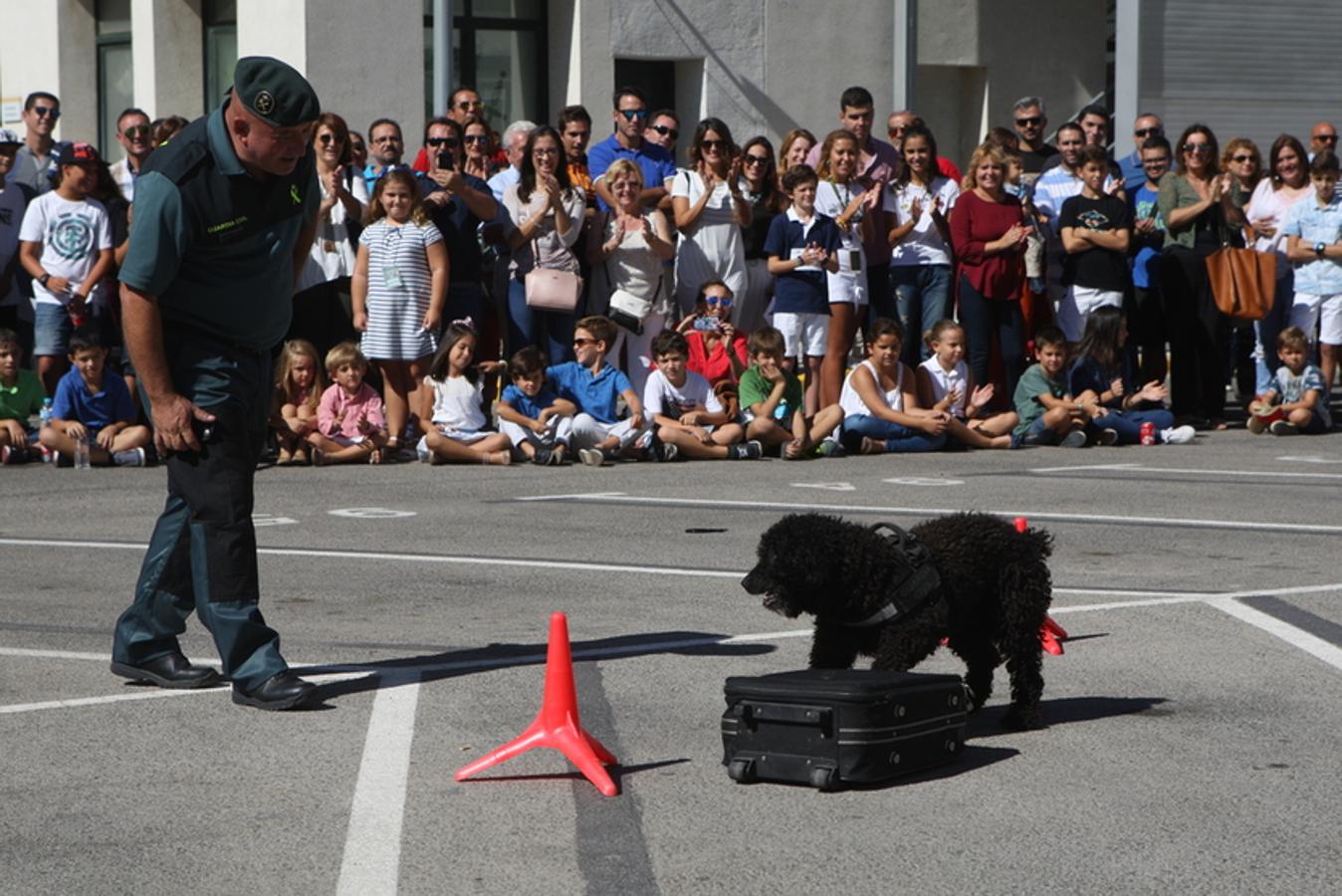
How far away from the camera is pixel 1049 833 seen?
16.9ft

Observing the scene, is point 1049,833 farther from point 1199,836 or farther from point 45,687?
point 45,687

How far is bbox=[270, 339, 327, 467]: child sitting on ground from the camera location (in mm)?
14273

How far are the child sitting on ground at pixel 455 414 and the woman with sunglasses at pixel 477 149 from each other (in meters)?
1.55

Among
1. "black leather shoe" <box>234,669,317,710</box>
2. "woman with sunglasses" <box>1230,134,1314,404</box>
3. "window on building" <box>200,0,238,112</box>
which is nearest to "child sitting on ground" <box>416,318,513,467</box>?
"woman with sunglasses" <box>1230,134,1314,404</box>

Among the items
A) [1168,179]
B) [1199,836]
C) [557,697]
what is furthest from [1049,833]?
[1168,179]

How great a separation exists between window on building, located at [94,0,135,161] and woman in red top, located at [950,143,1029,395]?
479 inches

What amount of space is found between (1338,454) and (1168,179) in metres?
2.92

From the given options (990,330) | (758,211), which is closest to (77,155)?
(758,211)

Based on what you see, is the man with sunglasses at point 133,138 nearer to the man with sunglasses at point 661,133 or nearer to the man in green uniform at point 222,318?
the man with sunglasses at point 661,133

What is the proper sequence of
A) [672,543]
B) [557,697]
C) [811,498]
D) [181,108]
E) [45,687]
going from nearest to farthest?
[557,697]
[45,687]
[672,543]
[811,498]
[181,108]

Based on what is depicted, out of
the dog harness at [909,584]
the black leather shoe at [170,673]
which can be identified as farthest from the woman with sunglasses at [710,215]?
the dog harness at [909,584]

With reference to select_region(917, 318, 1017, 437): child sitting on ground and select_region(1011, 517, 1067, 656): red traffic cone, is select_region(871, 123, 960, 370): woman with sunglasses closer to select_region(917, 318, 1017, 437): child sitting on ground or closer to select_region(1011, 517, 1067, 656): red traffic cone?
select_region(917, 318, 1017, 437): child sitting on ground

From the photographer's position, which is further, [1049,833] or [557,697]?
[557,697]

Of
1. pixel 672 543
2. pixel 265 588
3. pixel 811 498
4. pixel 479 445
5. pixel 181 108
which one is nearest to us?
pixel 265 588
